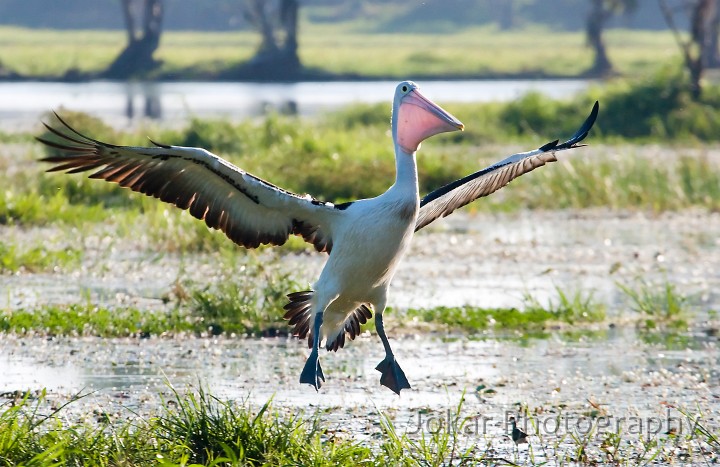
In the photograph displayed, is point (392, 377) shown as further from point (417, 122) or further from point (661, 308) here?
point (661, 308)

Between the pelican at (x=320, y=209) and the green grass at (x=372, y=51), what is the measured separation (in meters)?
38.5

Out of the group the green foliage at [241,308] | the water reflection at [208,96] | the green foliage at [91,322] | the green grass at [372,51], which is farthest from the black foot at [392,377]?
the green grass at [372,51]

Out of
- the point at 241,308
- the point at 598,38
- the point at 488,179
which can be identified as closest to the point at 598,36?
the point at 598,38

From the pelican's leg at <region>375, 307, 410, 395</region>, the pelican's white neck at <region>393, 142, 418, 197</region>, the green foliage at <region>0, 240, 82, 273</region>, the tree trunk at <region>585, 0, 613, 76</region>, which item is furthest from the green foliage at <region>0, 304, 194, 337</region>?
the tree trunk at <region>585, 0, 613, 76</region>

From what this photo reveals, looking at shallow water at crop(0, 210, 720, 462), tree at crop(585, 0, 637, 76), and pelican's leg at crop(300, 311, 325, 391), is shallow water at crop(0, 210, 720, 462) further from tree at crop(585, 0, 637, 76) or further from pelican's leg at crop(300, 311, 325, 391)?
tree at crop(585, 0, 637, 76)

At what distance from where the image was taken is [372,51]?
5766 cm

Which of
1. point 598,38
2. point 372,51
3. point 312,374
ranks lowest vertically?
point 312,374

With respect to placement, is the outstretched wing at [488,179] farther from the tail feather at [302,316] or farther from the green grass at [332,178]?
the green grass at [332,178]

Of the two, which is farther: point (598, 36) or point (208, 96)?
point (598, 36)

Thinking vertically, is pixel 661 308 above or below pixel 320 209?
below

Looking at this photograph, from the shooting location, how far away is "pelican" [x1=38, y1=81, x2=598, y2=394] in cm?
700

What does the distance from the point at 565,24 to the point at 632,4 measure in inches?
946

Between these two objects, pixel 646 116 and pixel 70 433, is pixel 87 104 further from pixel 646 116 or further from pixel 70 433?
pixel 70 433

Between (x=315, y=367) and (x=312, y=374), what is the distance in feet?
0.21
